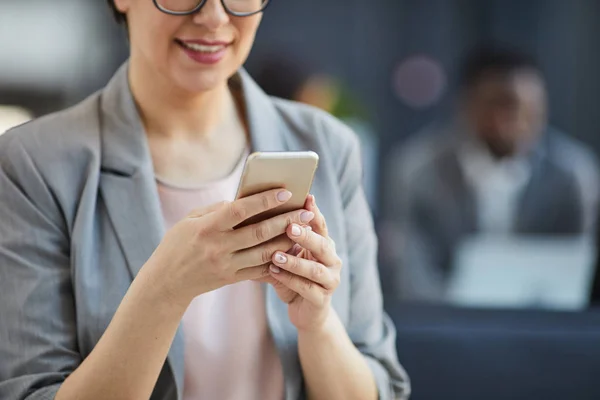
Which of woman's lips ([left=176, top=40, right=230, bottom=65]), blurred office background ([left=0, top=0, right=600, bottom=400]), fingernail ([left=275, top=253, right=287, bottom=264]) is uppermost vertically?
woman's lips ([left=176, top=40, right=230, bottom=65])

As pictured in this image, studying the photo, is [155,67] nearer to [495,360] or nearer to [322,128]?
[322,128]

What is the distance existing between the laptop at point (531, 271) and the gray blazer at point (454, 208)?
0.58 metres

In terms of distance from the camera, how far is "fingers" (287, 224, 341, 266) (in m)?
0.96

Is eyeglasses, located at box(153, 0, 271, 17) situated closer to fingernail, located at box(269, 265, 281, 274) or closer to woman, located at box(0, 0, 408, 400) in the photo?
woman, located at box(0, 0, 408, 400)

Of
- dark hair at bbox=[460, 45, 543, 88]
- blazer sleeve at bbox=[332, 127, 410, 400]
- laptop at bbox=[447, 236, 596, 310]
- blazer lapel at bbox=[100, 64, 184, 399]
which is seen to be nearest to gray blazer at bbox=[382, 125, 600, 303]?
dark hair at bbox=[460, 45, 543, 88]

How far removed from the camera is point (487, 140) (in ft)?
10.8

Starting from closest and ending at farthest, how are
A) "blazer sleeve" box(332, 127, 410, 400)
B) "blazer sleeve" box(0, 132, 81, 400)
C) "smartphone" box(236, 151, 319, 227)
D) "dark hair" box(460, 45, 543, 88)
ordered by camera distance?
1. "smartphone" box(236, 151, 319, 227)
2. "blazer sleeve" box(0, 132, 81, 400)
3. "blazer sleeve" box(332, 127, 410, 400)
4. "dark hair" box(460, 45, 543, 88)

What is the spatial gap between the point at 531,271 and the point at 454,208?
1048 mm

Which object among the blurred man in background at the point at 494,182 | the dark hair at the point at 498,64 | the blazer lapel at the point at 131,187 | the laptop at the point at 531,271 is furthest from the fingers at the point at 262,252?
the dark hair at the point at 498,64

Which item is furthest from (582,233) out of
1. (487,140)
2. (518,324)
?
(518,324)

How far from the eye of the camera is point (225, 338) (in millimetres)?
1121

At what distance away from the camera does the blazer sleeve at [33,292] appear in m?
1.04

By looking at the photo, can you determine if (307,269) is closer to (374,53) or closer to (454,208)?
(454,208)

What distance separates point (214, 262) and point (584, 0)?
4.47 m
